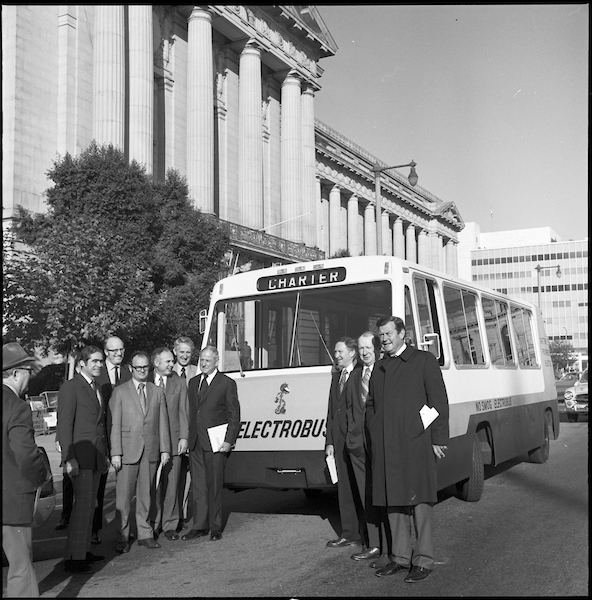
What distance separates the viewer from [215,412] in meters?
8.10

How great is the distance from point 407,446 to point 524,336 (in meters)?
7.74

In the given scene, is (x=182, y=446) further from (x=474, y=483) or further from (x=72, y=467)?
(x=474, y=483)

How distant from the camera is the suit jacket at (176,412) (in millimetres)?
8195

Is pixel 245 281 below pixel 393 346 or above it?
above

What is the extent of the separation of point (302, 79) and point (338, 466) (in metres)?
44.6

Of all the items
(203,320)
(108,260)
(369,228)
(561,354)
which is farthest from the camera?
(561,354)

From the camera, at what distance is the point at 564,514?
883 cm

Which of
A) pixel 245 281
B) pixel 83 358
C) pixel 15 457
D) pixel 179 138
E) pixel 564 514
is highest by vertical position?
pixel 179 138

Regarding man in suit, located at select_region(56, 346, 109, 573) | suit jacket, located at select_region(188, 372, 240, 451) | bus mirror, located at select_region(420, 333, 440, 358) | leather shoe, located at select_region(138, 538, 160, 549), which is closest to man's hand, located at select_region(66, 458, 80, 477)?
man in suit, located at select_region(56, 346, 109, 573)

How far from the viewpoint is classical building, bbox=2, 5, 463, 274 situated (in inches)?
1192

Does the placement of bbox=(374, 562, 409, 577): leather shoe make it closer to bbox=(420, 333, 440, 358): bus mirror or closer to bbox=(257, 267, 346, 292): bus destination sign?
bbox=(420, 333, 440, 358): bus mirror

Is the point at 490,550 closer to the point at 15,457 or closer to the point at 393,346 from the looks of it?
the point at 393,346

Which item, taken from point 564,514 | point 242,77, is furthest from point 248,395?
point 242,77

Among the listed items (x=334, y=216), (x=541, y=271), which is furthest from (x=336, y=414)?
(x=541, y=271)
